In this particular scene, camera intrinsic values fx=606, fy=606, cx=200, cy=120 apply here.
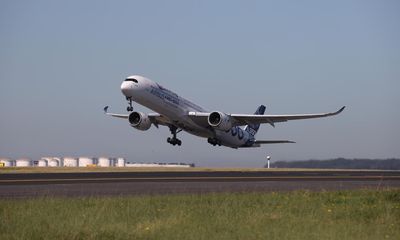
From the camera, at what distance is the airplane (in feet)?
151

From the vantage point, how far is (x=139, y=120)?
5153 cm

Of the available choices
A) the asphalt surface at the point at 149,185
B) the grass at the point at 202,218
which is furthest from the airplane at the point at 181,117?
the grass at the point at 202,218

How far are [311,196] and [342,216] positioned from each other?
5.33 metres

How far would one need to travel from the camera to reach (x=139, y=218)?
14.4 metres

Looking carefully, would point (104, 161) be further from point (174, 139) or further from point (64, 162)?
point (174, 139)

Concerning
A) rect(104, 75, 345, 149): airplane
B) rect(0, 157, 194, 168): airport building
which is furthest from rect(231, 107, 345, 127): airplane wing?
rect(0, 157, 194, 168): airport building

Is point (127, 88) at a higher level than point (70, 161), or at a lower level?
higher

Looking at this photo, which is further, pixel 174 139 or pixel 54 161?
pixel 54 161

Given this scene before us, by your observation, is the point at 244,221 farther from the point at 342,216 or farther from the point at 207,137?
the point at 207,137

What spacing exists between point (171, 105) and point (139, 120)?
4.43m

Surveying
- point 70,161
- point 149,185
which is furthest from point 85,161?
point 149,185

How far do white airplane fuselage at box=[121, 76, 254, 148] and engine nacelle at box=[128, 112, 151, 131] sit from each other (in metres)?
2.32

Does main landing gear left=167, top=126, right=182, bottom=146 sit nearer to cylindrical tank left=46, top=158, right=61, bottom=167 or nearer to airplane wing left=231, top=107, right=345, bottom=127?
airplane wing left=231, top=107, right=345, bottom=127

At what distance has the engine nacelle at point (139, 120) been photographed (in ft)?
169
